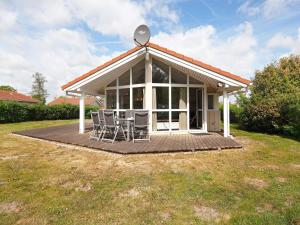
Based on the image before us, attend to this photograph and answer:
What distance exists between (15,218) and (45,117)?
19606mm

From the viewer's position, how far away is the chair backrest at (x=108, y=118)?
7.17 metres

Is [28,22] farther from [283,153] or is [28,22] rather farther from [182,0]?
[283,153]

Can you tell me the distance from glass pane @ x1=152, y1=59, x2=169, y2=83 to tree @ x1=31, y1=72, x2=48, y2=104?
57519 millimetres

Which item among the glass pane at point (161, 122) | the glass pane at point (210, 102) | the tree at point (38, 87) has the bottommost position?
the glass pane at point (161, 122)

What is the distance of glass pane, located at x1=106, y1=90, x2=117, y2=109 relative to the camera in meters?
10.1

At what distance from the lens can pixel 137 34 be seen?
26.3 feet

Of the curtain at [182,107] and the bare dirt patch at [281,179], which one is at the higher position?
the curtain at [182,107]

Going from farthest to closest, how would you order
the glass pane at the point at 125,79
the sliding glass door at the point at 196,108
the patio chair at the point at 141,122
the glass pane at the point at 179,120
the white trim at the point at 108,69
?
the sliding glass door at the point at 196,108, the glass pane at the point at 125,79, the glass pane at the point at 179,120, the white trim at the point at 108,69, the patio chair at the point at 141,122

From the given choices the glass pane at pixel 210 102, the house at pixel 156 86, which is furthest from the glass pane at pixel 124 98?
the glass pane at pixel 210 102

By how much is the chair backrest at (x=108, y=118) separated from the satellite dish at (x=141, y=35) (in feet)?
10.3

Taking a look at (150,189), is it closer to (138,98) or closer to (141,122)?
(141,122)

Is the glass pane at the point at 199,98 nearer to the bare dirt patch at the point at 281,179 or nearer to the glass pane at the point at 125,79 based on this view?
the glass pane at the point at 125,79

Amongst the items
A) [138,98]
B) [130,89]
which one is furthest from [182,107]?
[130,89]

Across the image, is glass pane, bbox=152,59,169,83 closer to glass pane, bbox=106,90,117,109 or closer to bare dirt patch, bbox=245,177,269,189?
glass pane, bbox=106,90,117,109
